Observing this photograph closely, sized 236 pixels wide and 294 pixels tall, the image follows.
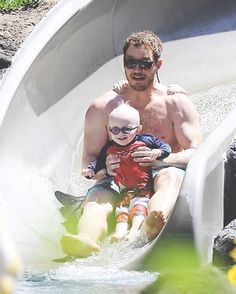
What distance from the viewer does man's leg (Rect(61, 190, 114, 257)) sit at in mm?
2469

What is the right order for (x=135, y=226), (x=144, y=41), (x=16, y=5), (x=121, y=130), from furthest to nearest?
(x=16, y=5) < (x=144, y=41) < (x=121, y=130) < (x=135, y=226)

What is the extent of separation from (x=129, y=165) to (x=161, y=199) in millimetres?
201

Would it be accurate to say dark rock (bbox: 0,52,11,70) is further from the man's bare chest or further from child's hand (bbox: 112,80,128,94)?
the man's bare chest

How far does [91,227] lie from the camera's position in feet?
8.75

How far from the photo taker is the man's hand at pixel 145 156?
8.95ft

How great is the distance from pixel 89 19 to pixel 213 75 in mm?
862

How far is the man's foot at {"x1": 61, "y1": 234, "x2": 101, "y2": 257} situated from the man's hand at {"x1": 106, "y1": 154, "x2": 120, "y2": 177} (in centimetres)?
38

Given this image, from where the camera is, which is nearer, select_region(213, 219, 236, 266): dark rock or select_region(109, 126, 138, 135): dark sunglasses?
select_region(213, 219, 236, 266): dark rock

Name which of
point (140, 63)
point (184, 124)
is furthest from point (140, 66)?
point (184, 124)

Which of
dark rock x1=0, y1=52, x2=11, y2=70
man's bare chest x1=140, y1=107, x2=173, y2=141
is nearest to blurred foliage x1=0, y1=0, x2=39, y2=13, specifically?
dark rock x1=0, y1=52, x2=11, y2=70

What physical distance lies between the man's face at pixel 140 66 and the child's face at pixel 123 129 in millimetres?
350

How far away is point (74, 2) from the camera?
426 cm

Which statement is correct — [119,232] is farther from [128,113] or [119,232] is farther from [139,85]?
[139,85]

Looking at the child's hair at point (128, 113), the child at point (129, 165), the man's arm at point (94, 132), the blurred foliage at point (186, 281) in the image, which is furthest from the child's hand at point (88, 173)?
the blurred foliage at point (186, 281)
